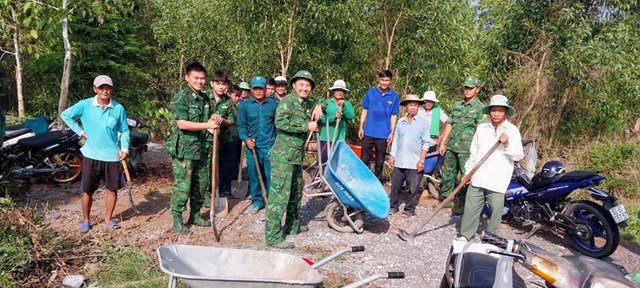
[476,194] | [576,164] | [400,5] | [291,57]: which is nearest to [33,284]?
[476,194]

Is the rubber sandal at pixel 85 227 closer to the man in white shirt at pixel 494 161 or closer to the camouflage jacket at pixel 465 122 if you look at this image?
the man in white shirt at pixel 494 161

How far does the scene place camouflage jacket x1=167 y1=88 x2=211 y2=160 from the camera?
4.05m

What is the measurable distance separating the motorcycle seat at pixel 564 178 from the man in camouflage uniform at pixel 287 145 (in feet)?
8.50

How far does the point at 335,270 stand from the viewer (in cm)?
365

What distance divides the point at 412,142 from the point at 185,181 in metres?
2.66

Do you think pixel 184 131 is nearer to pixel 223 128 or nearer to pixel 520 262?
pixel 223 128

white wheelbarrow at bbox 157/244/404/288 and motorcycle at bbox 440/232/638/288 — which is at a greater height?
motorcycle at bbox 440/232/638/288

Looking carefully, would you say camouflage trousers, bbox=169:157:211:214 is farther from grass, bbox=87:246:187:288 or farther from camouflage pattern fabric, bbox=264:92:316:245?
camouflage pattern fabric, bbox=264:92:316:245

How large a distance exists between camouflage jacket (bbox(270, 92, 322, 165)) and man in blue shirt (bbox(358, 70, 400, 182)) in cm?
176

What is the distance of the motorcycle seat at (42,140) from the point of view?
5465 millimetres

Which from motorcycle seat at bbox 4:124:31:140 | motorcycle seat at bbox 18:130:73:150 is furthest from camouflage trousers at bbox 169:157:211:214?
motorcycle seat at bbox 4:124:31:140

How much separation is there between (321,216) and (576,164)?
5.47m

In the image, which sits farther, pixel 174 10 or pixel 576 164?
pixel 174 10

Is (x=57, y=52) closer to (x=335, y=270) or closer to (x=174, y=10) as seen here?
(x=174, y=10)
